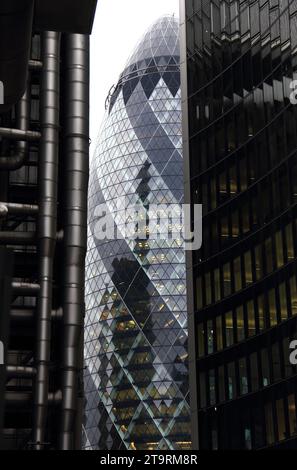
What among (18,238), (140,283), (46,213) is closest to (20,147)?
(46,213)

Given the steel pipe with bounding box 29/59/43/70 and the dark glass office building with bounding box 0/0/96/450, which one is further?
the steel pipe with bounding box 29/59/43/70

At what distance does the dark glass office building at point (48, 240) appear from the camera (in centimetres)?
4606

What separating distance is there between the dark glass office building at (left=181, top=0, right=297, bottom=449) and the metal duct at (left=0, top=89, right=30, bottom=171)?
12.9m

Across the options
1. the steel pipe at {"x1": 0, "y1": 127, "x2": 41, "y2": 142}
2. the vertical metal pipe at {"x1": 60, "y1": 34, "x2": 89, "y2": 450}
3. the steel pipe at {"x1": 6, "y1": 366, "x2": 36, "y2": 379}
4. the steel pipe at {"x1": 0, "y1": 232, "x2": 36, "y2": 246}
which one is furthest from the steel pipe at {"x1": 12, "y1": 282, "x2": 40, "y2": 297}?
the steel pipe at {"x1": 0, "y1": 127, "x2": 41, "y2": 142}

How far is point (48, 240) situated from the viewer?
47062mm

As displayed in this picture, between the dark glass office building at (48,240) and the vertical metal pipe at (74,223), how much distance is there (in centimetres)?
6

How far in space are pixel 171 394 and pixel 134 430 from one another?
775 cm

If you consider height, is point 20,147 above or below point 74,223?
above

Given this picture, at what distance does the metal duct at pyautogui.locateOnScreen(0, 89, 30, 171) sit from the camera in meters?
49.0

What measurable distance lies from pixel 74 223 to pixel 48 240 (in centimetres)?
281

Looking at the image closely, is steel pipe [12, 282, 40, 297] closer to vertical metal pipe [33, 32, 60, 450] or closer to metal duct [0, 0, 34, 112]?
vertical metal pipe [33, 32, 60, 450]

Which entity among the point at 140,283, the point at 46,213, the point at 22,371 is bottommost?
the point at 22,371

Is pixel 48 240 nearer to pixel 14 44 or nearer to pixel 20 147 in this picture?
pixel 20 147

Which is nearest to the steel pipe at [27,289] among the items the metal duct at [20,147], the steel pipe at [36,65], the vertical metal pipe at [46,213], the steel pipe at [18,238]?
the vertical metal pipe at [46,213]
